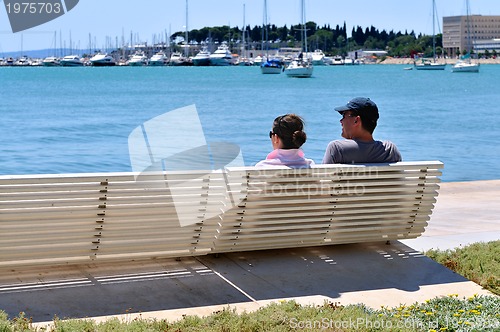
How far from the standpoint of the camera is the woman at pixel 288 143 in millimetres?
6602

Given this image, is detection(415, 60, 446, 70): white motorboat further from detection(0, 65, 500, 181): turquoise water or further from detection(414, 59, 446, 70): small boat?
detection(0, 65, 500, 181): turquoise water

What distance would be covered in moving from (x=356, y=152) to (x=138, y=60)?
544 feet

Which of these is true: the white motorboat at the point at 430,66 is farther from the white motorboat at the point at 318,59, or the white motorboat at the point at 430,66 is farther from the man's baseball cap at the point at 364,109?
the man's baseball cap at the point at 364,109

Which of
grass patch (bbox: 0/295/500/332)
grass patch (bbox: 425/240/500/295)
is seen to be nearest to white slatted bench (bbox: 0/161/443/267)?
grass patch (bbox: 425/240/500/295)

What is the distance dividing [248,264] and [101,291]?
131 centimetres

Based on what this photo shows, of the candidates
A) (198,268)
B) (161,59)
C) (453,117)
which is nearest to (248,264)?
(198,268)

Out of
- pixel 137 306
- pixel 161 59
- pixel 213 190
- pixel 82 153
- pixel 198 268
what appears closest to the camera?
pixel 137 306

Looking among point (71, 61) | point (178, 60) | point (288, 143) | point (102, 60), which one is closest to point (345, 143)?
point (288, 143)

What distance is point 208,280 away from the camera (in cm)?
627

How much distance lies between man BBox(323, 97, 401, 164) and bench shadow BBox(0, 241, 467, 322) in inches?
33.4

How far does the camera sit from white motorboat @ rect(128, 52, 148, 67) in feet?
554

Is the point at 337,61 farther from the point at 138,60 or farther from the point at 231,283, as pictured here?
the point at 231,283

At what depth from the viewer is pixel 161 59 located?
17025 centimetres

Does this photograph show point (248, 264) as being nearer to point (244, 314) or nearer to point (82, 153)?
point (244, 314)
